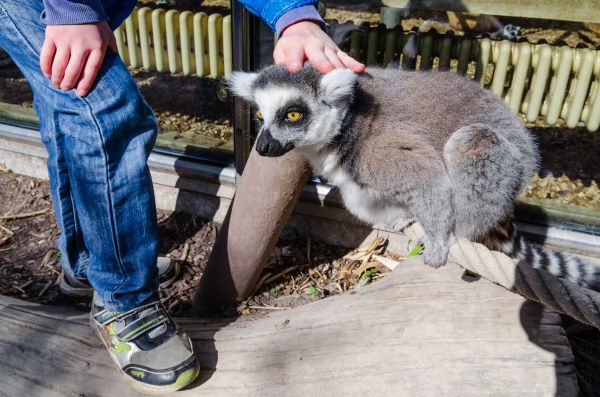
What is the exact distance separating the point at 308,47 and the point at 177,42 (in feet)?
4.61

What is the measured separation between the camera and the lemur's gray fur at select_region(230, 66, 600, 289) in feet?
6.38

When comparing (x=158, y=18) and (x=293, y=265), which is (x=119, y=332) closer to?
(x=293, y=265)

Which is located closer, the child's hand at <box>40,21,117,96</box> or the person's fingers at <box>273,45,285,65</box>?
the child's hand at <box>40,21,117,96</box>

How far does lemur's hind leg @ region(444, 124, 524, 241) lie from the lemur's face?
1.54ft

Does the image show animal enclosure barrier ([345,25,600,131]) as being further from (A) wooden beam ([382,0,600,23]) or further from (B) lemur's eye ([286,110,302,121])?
(B) lemur's eye ([286,110,302,121])

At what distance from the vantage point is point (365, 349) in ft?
5.96

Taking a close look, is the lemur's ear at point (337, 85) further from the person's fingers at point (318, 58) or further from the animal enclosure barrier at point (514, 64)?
the animal enclosure barrier at point (514, 64)

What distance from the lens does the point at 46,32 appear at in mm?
1503

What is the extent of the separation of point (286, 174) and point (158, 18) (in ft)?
4.40

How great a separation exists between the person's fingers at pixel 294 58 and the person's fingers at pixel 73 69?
2.16 feet

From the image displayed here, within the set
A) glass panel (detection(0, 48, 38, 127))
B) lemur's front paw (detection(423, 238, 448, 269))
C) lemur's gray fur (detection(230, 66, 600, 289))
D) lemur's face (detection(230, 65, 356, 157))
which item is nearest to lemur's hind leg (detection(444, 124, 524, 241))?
lemur's gray fur (detection(230, 66, 600, 289))

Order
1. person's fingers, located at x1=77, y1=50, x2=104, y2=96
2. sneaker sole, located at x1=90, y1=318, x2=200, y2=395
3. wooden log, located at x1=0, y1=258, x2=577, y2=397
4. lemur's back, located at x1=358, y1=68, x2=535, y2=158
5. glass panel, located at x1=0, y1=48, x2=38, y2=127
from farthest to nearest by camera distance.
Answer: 1. glass panel, located at x1=0, y1=48, x2=38, y2=127
2. lemur's back, located at x1=358, y1=68, x2=535, y2=158
3. sneaker sole, located at x1=90, y1=318, x2=200, y2=395
4. wooden log, located at x1=0, y1=258, x2=577, y2=397
5. person's fingers, located at x1=77, y1=50, x2=104, y2=96

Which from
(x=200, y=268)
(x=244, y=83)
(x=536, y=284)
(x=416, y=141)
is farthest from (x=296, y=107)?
(x=200, y=268)

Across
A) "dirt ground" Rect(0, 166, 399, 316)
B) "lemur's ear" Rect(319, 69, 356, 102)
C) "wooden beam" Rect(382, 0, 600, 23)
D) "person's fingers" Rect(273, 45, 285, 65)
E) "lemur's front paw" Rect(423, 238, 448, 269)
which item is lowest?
"dirt ground" Rect(0, 166, 399, 316)
